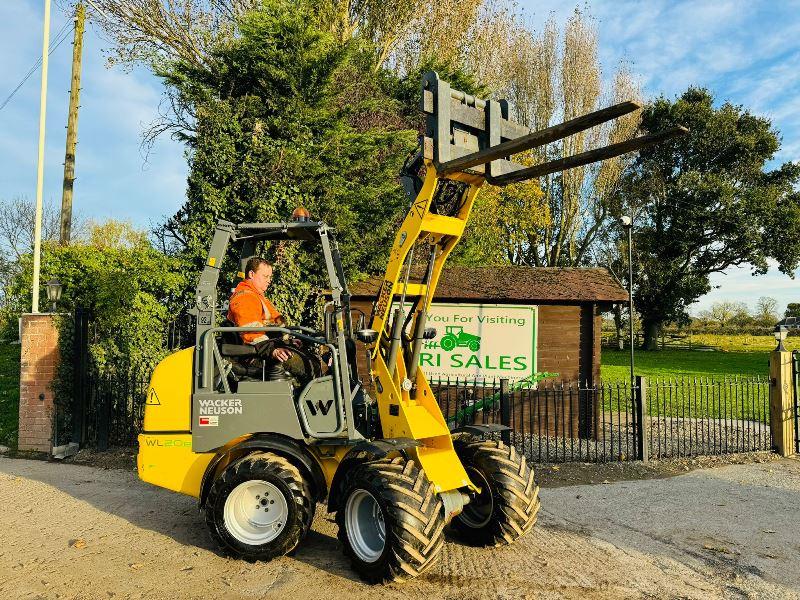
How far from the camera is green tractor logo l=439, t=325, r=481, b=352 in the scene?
11.1m

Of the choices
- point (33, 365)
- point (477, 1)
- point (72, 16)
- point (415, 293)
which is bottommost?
point (33, 365)

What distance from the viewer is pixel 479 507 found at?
5.32 m

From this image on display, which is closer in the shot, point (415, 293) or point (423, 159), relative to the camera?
point (423, 159)

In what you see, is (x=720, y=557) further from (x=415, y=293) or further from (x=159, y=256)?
(x=159, y=256)

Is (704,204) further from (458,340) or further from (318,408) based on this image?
(318,408)

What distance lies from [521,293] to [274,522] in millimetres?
7011

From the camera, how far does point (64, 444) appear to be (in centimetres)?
947

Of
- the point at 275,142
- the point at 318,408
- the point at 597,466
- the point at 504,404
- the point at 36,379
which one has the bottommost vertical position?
Answer: the point at 597,466

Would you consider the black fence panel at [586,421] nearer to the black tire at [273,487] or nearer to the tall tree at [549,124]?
the black tire at [273,487]

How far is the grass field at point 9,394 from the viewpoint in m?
10.5

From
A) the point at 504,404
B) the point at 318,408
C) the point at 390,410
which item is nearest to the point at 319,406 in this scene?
→ the point at 318,408

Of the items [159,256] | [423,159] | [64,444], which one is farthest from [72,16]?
[423,159]

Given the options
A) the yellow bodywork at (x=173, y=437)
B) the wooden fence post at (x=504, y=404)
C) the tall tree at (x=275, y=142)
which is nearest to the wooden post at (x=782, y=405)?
the wooden fence post at (x=504, y=404)

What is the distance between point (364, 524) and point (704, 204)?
109ft
